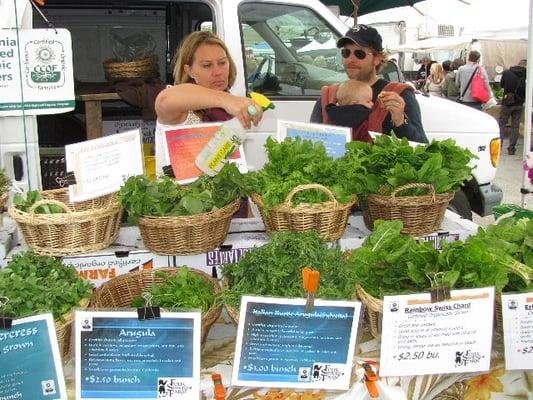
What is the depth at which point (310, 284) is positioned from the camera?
165 centimetres

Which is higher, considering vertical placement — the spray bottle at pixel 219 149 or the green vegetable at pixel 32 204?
the spray bottle at pixel 219 149

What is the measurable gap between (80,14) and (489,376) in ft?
15.4

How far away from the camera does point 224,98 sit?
2.36 meters

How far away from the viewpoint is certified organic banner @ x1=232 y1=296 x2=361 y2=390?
1.68 meters

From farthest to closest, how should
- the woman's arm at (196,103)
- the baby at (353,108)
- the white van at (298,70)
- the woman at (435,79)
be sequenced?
the woman at (435,79) < the white van at (298,70) < the baby at (353,108) < the woman's arm at (196,103)

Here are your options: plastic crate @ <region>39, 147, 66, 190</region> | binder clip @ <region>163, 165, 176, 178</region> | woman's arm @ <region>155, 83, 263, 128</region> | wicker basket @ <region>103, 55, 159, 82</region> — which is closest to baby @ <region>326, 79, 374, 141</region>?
woman's arm @ <region>155, 83, 263, 128</region>

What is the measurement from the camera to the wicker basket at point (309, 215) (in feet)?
6.73

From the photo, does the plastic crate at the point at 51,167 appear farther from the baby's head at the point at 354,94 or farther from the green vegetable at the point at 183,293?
the green vegetable at the point at 183,293

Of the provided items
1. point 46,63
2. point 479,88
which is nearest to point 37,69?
point 46,63

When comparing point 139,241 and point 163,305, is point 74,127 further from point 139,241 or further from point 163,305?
point 163,305

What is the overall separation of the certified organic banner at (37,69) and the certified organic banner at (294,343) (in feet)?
4.97

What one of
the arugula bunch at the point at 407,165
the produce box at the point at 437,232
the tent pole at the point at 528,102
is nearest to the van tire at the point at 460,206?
the tent pole at the point at 528,102

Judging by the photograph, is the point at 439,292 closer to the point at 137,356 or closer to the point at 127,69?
the point at 137,356

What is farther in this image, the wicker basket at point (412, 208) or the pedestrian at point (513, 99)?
the pedestrian at point (513, 99)
